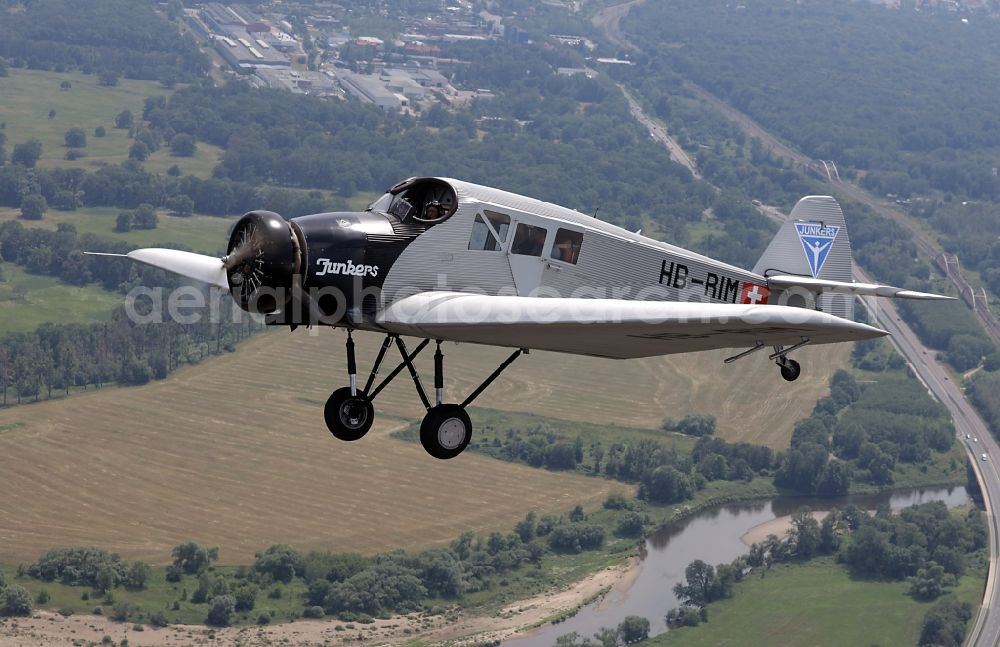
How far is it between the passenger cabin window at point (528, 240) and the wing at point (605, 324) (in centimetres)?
179

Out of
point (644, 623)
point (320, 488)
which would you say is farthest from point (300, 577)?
point (644, 623)

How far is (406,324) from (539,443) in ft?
538

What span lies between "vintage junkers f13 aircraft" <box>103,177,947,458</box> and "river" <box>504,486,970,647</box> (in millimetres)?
119347

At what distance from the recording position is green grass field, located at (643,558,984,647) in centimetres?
15438

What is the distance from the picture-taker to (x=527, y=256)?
97.5 ft

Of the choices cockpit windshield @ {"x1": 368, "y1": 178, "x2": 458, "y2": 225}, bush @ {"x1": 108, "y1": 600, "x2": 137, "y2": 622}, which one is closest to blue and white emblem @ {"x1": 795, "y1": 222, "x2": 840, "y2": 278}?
cockpit windshield @ {"x1": 368, "y1": 178, "x2": 458, "y2": 225}

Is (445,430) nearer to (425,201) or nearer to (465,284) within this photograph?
(465,284)

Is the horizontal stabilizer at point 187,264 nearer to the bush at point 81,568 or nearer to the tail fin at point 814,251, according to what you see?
the tail fin at point 814,251

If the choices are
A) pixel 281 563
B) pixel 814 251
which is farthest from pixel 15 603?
pixel 814 251

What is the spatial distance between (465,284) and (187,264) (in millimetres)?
7461

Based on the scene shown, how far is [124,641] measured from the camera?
141 m

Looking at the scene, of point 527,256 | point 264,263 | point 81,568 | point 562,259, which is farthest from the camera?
point 81,568

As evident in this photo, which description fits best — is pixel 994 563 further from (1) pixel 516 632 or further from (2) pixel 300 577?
(2) pixel 300 577

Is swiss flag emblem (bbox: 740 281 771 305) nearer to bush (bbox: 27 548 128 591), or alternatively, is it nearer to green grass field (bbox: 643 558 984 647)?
green grass field (bbox: 643 558 984 647)
